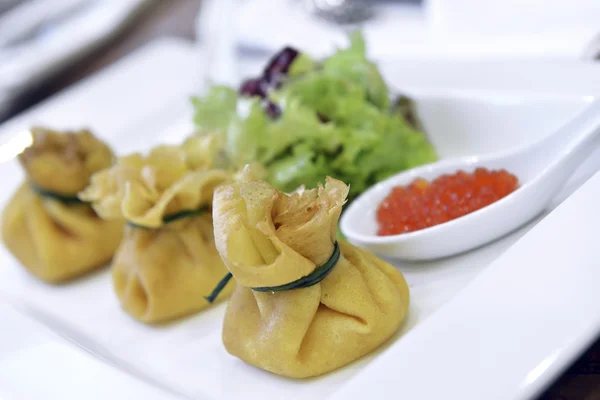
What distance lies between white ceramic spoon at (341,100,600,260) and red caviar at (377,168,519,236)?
6cm

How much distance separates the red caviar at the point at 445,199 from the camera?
171 centimetres

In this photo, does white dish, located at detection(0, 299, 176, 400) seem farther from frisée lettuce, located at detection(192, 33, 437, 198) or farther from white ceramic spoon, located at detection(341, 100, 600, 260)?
frisée lettuce, located at detection(192, 33, 437, 198)

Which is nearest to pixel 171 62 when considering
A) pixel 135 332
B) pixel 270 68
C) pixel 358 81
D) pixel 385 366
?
pixel 270 68

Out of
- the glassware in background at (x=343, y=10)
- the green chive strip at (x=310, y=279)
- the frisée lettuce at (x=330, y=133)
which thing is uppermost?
the green chive strip at (x=310, y=279)

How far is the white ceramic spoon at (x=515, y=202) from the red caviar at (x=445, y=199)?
0.19ft

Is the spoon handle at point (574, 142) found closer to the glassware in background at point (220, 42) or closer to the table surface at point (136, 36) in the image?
the glassware in background at point (220, 42)

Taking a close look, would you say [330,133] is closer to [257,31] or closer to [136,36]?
[257,31]

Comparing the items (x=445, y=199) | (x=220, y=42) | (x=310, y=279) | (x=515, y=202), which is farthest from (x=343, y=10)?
(x=310, y=279)

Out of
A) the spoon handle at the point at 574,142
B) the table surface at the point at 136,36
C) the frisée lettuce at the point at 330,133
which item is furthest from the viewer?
the table surface at the point at 136,36

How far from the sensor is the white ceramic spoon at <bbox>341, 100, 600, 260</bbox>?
1626 millimetres

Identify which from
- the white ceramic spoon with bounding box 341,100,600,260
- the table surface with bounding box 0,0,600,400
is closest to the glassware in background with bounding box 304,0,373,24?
the table surface with bounding box 0,0,600,400

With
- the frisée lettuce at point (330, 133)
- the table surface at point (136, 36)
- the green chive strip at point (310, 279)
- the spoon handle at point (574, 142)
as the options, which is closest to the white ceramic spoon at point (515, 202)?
the spoon handle at point (574, 142)

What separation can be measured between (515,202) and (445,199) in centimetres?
19

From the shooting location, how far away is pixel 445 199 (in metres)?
1.74
